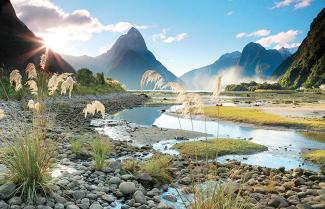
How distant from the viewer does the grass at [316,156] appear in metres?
17.4

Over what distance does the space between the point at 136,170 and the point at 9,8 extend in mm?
78748

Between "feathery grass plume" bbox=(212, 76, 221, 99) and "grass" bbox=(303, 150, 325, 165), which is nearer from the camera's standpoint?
"feathery grass plume" bbox=(212, 76, 221, 99)

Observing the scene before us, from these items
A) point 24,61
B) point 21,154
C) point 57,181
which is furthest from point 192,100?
point 24,61

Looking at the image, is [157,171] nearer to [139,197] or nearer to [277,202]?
[139,197]

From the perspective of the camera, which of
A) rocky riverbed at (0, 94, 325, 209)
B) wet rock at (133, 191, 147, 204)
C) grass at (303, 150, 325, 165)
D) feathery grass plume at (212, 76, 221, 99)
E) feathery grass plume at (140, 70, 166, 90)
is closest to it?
feathery grass plume at (212, 76, 221, 99)

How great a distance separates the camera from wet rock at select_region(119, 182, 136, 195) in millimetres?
10102

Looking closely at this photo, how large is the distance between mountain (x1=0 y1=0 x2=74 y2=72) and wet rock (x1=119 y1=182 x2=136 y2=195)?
64111mm

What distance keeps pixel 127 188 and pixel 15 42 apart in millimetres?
74777

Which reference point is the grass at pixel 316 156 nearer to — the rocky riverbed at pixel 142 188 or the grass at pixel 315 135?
the rocky riverbed at pixel 142 188

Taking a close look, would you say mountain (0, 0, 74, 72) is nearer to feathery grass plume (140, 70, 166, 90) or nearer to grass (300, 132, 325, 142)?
grass (300, 132, 325, 142)

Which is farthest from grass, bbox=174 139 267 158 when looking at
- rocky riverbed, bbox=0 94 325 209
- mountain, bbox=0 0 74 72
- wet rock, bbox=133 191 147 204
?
mountain, bbox=0 0 74 72

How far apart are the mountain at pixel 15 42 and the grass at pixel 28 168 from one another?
64672 millimetres

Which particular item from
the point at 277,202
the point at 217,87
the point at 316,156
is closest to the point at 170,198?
the point at 277,202

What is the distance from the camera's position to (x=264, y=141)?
23.8 meters
